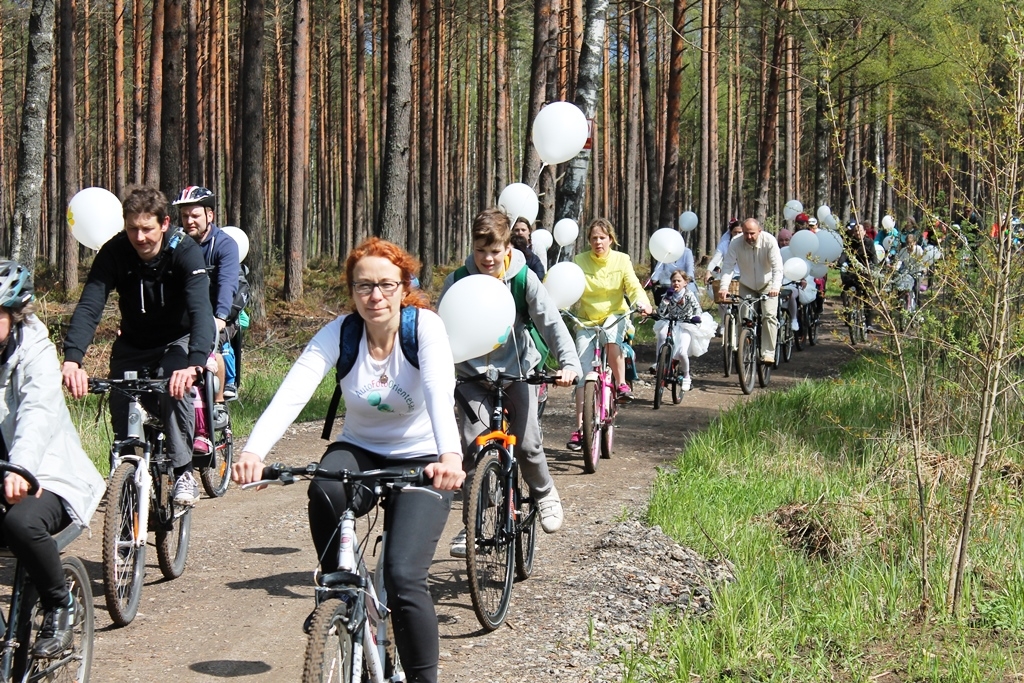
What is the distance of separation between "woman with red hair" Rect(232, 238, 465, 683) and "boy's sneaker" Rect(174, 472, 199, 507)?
7.45ft

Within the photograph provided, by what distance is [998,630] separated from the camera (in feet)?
18.4

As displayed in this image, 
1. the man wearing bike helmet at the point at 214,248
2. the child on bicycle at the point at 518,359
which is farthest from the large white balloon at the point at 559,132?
the child on bicycle at the point at 518,359

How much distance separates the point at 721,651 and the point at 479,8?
94.3ft

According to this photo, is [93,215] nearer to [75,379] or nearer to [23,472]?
[75,379]

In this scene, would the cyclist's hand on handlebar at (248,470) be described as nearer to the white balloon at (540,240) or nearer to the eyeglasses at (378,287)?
the eyeglasses at (378,287)

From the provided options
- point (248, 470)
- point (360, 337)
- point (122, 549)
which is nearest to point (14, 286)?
point (248, 470)

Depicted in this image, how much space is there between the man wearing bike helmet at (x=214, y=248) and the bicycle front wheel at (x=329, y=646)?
449cm

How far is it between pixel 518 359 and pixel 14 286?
3052 mm

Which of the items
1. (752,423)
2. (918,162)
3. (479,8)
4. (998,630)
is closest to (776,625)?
(998,630)

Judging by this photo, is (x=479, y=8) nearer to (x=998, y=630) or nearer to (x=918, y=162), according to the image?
(x=998, y=630)

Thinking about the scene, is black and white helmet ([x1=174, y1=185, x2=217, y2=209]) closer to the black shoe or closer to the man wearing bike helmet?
the man wearing bike helmet

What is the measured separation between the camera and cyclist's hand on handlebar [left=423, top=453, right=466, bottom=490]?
11.0 ft

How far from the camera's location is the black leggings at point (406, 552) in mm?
3480

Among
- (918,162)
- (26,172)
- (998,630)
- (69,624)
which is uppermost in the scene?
(918,162)
